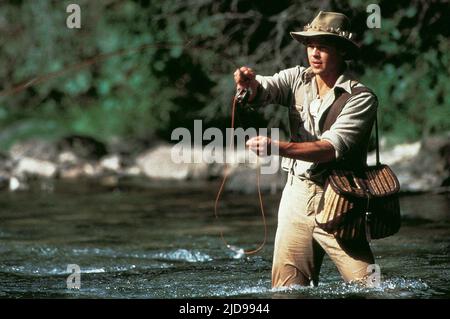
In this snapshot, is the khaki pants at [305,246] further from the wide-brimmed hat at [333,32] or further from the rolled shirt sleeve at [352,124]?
the wide-brimmed hat at [333,32]

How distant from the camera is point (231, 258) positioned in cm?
768

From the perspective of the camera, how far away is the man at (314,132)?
201 inches

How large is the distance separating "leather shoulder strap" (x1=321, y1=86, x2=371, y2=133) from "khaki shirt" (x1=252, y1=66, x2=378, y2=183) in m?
0.02

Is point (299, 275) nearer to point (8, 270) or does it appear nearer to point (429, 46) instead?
point (8, 270)

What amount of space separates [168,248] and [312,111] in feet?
10.6

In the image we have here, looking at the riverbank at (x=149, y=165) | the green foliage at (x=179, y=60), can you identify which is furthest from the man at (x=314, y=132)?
the riverbank at (x=149, y=165)

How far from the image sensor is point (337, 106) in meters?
5.15

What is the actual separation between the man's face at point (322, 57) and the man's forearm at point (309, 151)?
44 cm

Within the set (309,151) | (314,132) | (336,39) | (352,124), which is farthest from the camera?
(314,132)

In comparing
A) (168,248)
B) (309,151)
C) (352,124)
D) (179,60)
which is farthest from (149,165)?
(309,151)

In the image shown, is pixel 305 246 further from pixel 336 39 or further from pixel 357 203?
pixel 336 39

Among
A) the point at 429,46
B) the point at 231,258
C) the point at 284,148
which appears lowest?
the point at 231,258
